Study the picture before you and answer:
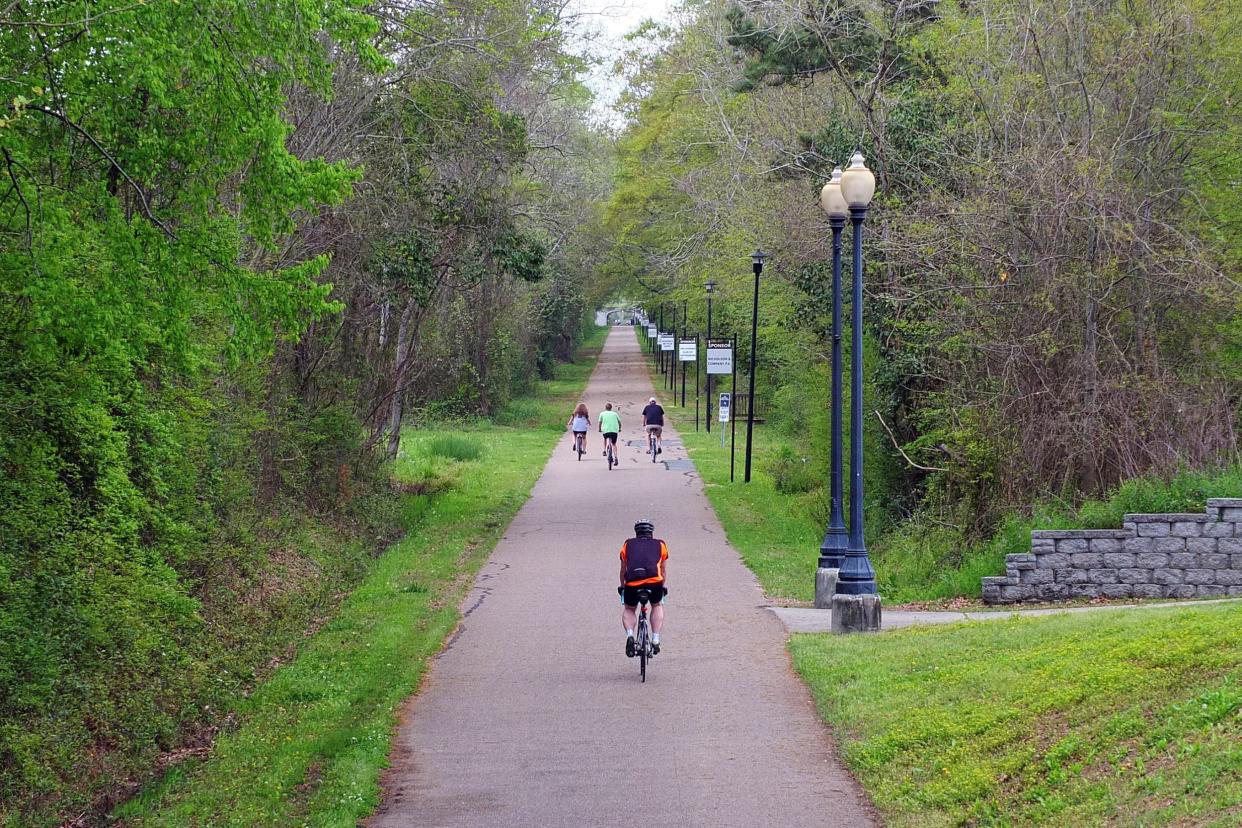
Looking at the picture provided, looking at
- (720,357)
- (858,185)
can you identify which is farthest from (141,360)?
(720,357)

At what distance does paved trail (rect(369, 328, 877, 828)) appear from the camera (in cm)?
845

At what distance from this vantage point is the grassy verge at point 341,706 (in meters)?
8.64

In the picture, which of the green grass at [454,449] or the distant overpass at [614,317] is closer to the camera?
the green grass at [454,449]

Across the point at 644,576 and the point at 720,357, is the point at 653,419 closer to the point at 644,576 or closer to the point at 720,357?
Answer: the point at 720,357

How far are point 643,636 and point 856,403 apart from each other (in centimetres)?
406

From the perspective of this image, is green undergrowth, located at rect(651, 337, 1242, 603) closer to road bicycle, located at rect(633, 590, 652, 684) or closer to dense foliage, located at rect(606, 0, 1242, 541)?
dense foliage, located at rect(606, 0, 1242, 541)

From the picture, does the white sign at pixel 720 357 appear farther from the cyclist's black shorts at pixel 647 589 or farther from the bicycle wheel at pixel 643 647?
the bicycle wheel at pixel 643 647

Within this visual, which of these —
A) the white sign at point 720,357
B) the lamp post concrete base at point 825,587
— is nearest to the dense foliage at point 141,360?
the lamp post concrete base at point 825,587

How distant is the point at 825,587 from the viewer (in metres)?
15.7

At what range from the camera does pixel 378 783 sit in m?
8.98

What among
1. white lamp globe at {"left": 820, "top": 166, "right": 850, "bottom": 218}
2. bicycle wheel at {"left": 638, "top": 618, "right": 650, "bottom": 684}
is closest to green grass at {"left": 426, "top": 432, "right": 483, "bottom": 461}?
white lamp globe at {"left": 820, "top": 166, "right": 850, "bottom": 218}

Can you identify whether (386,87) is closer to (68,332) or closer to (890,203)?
(890,203)

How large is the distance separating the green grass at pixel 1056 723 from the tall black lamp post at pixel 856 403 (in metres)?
2.10

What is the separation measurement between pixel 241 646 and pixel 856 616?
6.25 metres
